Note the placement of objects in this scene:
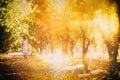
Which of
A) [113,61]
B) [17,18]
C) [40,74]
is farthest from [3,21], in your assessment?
[113,61]

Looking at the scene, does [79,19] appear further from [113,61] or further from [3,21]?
[3,21]

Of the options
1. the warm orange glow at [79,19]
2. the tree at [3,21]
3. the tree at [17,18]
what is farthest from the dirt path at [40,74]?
the tree at [17,18]

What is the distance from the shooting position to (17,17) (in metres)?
42.0

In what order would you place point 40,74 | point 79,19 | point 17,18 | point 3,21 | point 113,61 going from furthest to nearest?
point 17,18 → point 3,21 → point 113,61 → point 40,74 → point 79,19

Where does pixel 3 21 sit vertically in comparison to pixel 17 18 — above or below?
below

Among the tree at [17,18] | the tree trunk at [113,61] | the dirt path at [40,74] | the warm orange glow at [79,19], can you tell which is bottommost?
the dirt path at [40,74]

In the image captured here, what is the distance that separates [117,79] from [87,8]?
4.84 m

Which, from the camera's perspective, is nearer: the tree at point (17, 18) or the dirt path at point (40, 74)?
the dirt path at point (40, 74)

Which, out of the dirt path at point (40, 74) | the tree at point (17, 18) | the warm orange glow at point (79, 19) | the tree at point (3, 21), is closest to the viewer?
the warm orange glow at point (79, 19)

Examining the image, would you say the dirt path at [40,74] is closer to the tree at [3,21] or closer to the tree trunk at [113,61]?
the tree trunk at [113,61]

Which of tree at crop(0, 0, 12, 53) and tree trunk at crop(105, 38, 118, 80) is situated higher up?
tree at crop(0, 0, 12, 53)

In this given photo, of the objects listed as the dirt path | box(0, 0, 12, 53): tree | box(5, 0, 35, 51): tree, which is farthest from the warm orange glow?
box(0, 0, 12, 53): tree

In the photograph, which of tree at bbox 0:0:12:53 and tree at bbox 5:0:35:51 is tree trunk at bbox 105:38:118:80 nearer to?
tree at bbox 0:0:12:53

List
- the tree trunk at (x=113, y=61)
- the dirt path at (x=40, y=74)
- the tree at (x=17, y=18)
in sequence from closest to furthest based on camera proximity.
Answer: the tree trunk at (x=113, y=61), the dirt path at (x=40, y=74), the tree at (x=17, y=18)
